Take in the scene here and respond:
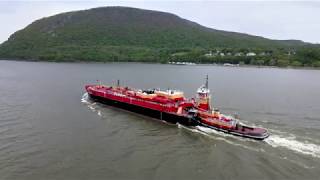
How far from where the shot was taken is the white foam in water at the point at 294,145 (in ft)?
160

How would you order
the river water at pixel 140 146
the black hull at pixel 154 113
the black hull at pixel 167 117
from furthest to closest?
the black hull at pixel 154 113 < the black hull at pixel 167 117 < the river water at pixel 140 146

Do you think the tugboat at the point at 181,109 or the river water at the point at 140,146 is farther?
the tugboat at the point at 181,109

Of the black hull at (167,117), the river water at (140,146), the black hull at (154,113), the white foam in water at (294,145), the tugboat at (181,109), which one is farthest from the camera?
the black hull at (154,113)

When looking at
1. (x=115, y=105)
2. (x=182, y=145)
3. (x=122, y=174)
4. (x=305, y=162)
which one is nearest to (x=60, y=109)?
(x=115, y=105)

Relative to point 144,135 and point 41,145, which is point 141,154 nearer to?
point 144,135

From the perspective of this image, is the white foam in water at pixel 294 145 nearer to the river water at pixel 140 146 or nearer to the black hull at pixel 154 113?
the river water at pixel 140 146

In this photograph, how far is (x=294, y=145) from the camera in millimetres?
50969

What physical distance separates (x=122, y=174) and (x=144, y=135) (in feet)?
52.5

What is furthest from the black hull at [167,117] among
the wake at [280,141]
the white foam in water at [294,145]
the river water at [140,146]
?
the white foam in water at [294,145]

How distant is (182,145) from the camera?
52188 mm

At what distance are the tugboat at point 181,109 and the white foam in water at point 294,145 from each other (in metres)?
1.52

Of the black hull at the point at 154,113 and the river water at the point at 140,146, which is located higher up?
the black hull at the point at 154,113

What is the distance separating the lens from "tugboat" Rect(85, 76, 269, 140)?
57.0 meters

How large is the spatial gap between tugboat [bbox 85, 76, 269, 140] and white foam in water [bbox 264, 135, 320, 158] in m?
1.52
